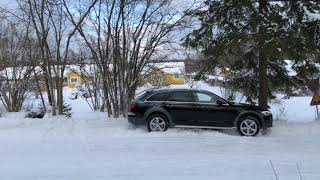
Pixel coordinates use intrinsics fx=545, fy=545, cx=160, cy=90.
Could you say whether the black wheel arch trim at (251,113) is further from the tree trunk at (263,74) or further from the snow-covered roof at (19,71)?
the snow-covered roof at (19,71)

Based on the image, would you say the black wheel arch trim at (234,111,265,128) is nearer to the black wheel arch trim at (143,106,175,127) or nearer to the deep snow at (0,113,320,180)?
the deep snow at (0,113,320,180)

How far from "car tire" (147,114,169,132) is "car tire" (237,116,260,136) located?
232 cm

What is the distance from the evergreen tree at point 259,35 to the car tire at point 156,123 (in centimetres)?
309

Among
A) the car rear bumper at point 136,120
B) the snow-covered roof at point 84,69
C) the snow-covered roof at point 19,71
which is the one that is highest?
the snow-covered roof at point 84,69

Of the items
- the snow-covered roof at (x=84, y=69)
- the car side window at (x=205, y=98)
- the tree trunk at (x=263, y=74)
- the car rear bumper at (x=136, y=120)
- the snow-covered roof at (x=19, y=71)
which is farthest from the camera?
the snow-covered roof at (x=84, y=69)

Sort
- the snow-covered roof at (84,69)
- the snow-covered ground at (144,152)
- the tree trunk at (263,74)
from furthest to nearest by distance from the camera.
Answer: the snow-covered roof at (84,69)
the tree trunk at (263,74)
the snow-covered ground at (144,152)

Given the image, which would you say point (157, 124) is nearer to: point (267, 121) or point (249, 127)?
point (249, 127)

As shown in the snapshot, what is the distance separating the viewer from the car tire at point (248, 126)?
16828 mm

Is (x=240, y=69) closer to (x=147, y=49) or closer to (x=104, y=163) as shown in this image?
(x=147, y=49)

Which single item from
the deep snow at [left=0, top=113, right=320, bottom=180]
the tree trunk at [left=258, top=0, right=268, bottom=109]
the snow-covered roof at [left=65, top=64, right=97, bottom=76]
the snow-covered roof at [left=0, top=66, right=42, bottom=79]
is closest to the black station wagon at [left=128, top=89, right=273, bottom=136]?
the deep snow at [left=0, top=113, right=320, bottom=180]

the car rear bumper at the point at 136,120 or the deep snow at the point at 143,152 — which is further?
the car rear bumper at the point at 136,120

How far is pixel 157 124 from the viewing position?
55.5 ft

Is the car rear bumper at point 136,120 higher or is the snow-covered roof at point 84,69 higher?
the snow-covered roof at point 84,69

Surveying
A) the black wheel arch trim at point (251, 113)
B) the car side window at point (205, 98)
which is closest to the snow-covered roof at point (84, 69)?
the car side window at point (205, 98)
